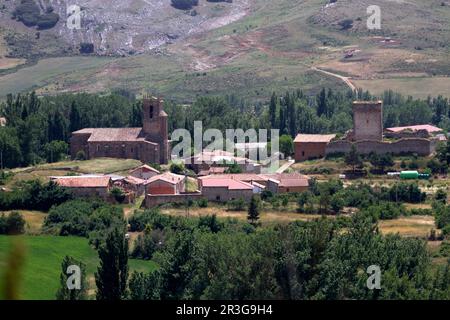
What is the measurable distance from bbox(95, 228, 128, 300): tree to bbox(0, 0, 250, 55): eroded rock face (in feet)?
349

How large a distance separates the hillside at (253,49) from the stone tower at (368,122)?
129 ft

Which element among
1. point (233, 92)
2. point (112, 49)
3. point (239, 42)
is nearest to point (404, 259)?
point (233, 92)

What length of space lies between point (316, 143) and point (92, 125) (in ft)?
53.4

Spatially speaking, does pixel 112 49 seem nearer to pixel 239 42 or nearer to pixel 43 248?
pixel 239 42

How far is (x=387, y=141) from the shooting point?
71.9 meters

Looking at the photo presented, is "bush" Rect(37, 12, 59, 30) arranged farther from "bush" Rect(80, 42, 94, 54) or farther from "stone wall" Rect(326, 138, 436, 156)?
"stone wall" Rect(326, 138, 436, 156)

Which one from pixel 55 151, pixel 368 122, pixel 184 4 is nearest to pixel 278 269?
pixel 368 122

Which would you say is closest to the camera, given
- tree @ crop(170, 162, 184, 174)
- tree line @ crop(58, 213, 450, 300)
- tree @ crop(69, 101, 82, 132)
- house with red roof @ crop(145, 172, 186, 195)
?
tree line @ crop(58, 213, 450, 300)

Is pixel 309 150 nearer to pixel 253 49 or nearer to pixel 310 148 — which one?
pixel 310 148

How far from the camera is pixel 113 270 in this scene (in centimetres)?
4281

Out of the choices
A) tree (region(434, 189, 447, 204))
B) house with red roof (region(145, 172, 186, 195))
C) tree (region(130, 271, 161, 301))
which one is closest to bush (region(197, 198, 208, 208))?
house with red roof (region(145, 172, 186, 195))

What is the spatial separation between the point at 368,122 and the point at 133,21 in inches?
3490

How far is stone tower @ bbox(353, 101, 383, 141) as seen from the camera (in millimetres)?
72750
